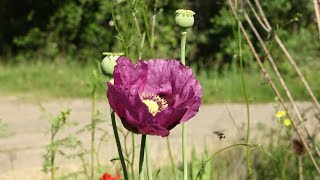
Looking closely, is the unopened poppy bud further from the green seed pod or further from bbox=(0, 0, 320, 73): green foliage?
bbox=(0, 0, 320, 73): green foliage

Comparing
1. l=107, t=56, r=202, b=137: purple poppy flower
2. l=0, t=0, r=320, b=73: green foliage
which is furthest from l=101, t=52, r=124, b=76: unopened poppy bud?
l=0, t=0, r=320, b=73: green foliage

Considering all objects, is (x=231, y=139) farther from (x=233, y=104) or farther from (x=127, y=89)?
(x=127, y=89)

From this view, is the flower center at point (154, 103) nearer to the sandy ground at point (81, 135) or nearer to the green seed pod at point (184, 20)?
the green seed pod at point (184, 20)

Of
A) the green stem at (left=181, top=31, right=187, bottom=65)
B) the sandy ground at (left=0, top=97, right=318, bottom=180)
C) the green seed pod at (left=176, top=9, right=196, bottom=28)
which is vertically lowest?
the sandy ground at (left=0, top=97, right=318, bottom=180)

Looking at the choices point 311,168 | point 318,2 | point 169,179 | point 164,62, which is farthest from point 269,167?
point 164,62

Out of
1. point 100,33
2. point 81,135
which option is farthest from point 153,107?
point 100,33

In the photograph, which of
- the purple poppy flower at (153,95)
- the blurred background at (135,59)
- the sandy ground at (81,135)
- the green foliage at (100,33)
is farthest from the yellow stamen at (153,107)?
the green foliage at (100,33)
